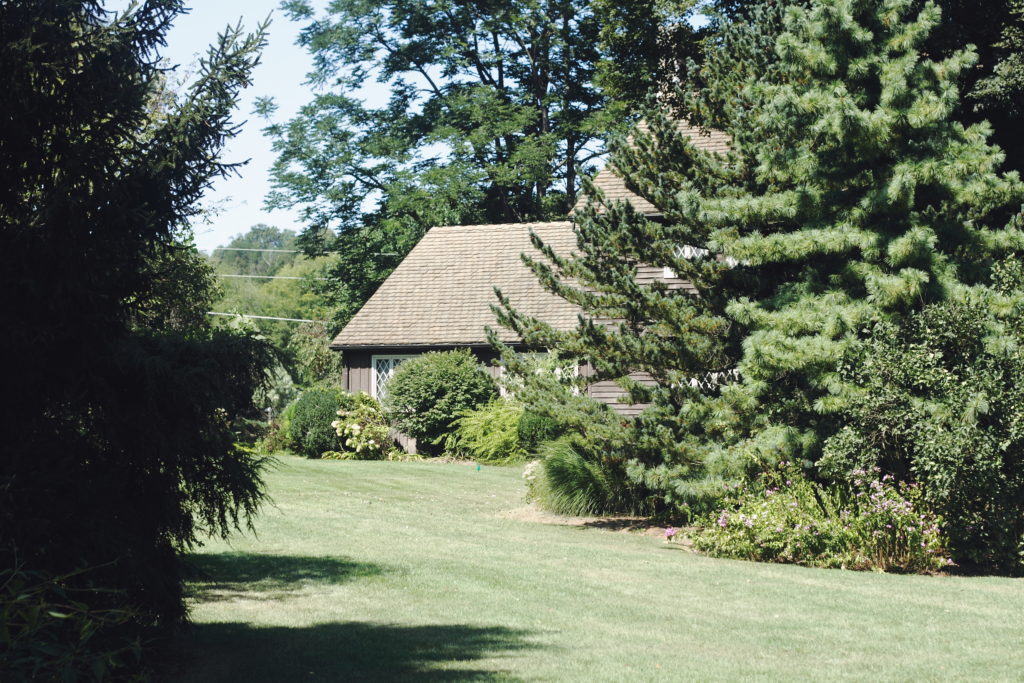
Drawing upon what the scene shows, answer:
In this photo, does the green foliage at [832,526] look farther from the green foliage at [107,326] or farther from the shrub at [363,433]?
the shrub at [363,433]

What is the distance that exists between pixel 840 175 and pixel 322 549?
326 inches

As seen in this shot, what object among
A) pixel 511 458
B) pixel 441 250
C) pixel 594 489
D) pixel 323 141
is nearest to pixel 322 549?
pixel 594 489

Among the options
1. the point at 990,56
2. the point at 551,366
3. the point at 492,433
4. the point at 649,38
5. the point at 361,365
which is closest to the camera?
the point at 990,56

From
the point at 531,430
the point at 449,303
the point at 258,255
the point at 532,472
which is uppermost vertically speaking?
the point at 258,255

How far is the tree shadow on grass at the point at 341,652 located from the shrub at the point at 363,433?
1742 centimetres

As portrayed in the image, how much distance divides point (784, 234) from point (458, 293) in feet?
51.1

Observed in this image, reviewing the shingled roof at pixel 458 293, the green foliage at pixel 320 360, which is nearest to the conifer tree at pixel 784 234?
the shingled roof at pixel 458 293

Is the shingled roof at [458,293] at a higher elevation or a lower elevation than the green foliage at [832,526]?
higher

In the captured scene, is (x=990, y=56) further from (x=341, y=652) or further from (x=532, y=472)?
(x=341, y=652)

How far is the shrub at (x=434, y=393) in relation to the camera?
25375 mm

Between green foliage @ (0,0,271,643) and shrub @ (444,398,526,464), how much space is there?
57.1 ft

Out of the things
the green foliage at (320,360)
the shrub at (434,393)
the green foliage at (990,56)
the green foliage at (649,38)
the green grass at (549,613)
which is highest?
the green foliage at (649,38)

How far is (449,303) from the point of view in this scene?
28.5 meters

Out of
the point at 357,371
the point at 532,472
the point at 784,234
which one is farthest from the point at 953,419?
the point at 357,371
